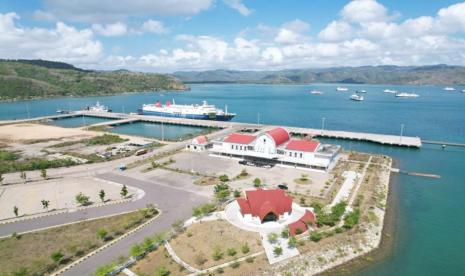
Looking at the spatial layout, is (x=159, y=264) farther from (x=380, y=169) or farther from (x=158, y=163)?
(x=380, y=169)

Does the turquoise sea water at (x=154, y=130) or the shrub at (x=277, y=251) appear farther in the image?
the turquoise sea water at (x=154, y=130)

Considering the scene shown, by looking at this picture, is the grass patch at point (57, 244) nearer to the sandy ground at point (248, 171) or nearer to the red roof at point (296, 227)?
the red roof at point (296, 227)

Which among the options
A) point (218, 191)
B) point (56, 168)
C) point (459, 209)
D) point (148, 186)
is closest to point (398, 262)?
point (459, 209)

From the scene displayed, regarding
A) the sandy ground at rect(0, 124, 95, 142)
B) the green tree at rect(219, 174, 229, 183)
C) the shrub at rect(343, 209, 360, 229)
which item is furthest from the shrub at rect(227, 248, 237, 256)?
the sandy ground at rect(0, 124, 95, 142)

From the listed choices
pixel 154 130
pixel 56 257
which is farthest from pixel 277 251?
pixel 154 130

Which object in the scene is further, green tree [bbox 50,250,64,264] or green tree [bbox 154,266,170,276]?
green tree [bbox 50,250,64,264]

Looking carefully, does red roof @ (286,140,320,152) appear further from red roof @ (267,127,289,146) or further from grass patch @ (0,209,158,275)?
grass patch @ (0,209,158,275)

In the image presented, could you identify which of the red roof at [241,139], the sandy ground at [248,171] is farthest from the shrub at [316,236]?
the red roof at [241,139]
